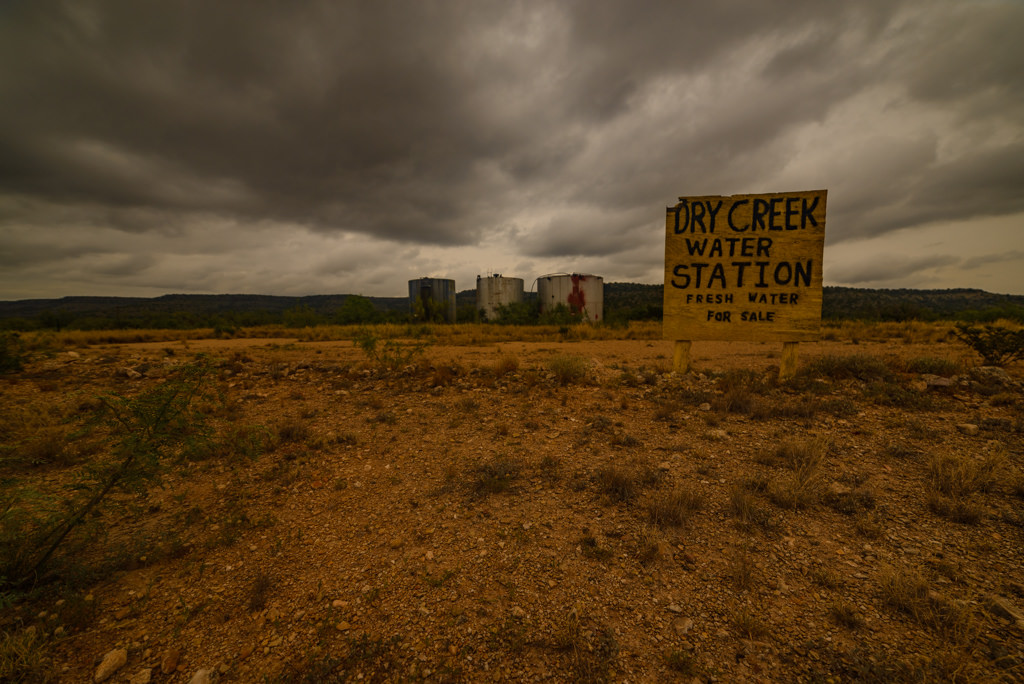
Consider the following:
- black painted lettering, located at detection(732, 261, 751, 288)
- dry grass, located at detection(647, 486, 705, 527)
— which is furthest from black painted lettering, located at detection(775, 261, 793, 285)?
dry grass, located at detection(647, 486, 705, 527)

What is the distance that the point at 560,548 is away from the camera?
3.00 m

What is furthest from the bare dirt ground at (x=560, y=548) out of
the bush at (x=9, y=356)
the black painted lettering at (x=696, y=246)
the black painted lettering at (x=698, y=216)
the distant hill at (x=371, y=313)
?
the distant hill at (x=371, y=313)

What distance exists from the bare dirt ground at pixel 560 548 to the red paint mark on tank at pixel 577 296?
2385 cm

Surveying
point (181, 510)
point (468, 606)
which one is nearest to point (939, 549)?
point (468, 606)

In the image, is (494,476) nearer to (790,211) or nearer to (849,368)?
(849,368)

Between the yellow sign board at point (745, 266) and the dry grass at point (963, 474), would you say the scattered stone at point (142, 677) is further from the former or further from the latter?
the yellow sign board at point (745, 266)

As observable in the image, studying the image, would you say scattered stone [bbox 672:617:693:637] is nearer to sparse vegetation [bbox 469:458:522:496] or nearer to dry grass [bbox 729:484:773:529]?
dry grass [bbox 729:484:773:529]

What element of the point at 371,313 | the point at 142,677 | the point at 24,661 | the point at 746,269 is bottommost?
the point at 142,677

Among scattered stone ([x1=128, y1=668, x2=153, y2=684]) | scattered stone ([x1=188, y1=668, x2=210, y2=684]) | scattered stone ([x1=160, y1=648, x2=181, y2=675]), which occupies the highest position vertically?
scattered stone ([x1=188, y1=668, x2=210, y2=684])

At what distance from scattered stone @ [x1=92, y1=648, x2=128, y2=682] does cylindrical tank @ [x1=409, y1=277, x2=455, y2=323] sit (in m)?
27.7

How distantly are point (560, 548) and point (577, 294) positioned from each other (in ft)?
90.3

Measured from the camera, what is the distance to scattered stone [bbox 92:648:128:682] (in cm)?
213

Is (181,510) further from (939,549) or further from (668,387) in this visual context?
(668,387)

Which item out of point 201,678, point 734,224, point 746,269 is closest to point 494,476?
point 201,678
